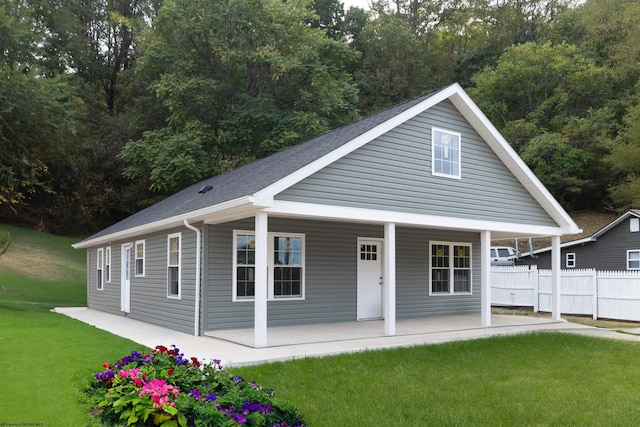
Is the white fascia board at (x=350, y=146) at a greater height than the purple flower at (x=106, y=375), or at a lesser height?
greater

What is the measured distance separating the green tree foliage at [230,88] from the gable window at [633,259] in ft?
44.8

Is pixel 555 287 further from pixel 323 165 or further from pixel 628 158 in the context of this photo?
pixel 628 158

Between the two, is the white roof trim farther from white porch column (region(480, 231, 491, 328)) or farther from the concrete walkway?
the concrete walkway

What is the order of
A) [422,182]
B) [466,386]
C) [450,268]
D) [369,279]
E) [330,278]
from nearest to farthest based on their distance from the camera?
[466,386] → [422,182] → [330,278] → [369,279] → [450,268]

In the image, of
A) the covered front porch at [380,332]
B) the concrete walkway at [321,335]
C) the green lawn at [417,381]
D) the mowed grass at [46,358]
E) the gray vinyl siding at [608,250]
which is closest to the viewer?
the mowed grass at [46,358]

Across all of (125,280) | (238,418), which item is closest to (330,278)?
(125,280)

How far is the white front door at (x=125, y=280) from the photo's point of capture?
15.3m

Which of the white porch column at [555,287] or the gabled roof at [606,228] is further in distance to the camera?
the gabled roof at [606,228]

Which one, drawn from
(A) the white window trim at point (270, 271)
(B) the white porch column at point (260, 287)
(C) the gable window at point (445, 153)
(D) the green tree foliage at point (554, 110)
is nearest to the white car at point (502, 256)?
(D) the green tree foliage at point (554, 110)

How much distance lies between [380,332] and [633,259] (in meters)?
13.8

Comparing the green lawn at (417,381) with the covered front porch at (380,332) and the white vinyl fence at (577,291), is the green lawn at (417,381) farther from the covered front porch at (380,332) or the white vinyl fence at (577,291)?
the white vinyl fence at (577,291)

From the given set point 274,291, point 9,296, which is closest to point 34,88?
point 9,296

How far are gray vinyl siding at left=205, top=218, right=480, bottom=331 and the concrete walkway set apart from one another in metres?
0.40

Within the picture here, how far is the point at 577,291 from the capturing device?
1673 cm
